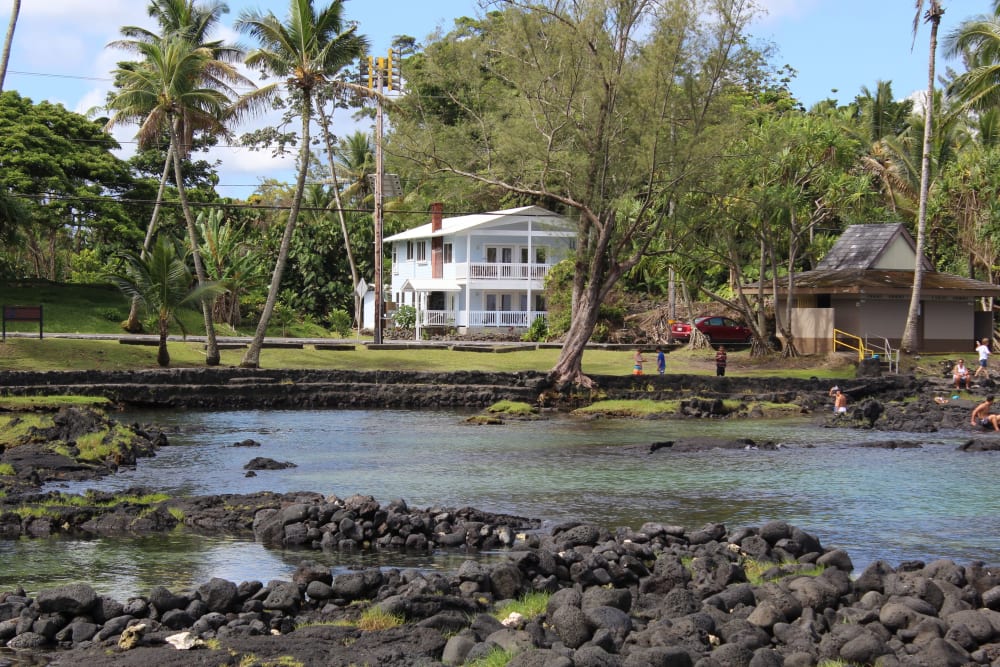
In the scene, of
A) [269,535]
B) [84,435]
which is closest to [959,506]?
[269,535]

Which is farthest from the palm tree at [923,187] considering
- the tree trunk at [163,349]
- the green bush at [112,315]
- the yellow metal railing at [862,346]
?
the green bush at [112,315]

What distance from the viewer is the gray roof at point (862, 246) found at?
159 feet

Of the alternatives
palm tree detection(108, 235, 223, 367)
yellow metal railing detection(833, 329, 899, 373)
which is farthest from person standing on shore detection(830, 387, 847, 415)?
palm tree detection(108, 235, 223, 367)

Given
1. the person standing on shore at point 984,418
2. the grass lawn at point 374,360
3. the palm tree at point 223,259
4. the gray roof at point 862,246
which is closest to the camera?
the person standing on shore at point 984,418

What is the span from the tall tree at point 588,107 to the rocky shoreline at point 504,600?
800 inches

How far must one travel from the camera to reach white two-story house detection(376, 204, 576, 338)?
2315 inches

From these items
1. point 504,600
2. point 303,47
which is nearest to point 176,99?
point 303,47

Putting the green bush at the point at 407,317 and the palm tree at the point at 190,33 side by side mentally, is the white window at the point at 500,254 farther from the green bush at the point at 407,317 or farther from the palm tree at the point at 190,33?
the palm tree at the point at 190,33

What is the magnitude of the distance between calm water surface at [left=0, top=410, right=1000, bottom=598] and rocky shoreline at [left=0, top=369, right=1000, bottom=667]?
918mm

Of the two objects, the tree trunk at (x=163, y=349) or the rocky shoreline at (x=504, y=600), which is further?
the tree trunk at (x=163, y=349)

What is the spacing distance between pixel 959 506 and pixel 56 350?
29717mm

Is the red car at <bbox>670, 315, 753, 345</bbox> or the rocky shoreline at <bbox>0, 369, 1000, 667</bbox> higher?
the red car at <bbox>670, 315, 753, 345</bbox>

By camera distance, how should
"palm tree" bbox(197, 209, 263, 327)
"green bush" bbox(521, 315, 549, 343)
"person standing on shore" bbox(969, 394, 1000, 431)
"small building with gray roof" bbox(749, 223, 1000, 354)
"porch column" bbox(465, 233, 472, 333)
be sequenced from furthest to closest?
"porch column" bbox(465, 233, 472, 333) → "green bush" bbox(521, 315, 549, 343) → "small building with gray roof" bbox(749, 223, 1000, 354) → "palm tree" bbox(197, 209, 263, 327) → "person standing on shore" bbox(969, 394, 1000, 431)

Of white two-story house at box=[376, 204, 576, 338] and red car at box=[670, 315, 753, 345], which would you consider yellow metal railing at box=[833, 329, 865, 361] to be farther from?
white two-story house at box=[376, 204, 576, 338]
